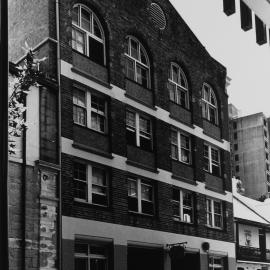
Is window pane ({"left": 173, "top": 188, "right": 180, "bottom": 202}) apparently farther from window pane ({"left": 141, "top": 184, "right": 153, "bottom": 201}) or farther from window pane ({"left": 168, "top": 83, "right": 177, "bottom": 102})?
window pane ({"left": 168, "top": 83, "right": 177, "bottom": 102})

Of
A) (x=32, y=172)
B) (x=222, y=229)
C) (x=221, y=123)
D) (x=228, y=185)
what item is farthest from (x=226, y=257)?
(x=32, y=172)

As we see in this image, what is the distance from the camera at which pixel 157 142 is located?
2345cm

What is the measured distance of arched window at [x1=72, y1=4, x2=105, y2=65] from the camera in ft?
67.3

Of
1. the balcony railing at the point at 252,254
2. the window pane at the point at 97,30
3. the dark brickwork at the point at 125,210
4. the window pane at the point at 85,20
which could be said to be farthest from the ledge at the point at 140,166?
the balcony railing at the point at 252,254

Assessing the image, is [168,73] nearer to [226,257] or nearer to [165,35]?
[165,35]

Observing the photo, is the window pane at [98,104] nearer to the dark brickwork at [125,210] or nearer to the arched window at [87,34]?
the arched window at [87,34]

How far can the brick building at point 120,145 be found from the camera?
17447 millimetres

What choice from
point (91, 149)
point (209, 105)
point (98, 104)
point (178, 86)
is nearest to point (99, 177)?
point (91, 149)

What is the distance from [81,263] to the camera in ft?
61.3

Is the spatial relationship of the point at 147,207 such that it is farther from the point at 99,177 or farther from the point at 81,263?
the point at 81,263

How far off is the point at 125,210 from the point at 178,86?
8218 mm

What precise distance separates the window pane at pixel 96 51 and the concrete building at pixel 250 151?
76.5 meters

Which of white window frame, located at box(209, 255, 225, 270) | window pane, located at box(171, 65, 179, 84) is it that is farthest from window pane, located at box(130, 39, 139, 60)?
white window frame, located at box(209, 255, 225, 270)

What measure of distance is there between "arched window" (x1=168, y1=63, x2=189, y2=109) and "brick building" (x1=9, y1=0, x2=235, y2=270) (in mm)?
55
